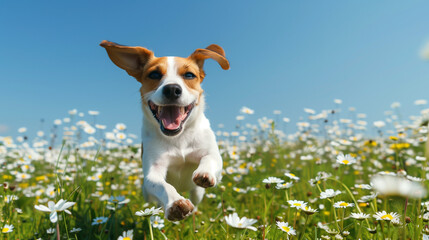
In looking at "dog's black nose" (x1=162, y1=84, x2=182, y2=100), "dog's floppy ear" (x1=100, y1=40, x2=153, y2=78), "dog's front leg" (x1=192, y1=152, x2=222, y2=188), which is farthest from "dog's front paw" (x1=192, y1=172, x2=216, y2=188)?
"dog's floppy ear" (x1=100, y1=40, x2=153, y2=78)

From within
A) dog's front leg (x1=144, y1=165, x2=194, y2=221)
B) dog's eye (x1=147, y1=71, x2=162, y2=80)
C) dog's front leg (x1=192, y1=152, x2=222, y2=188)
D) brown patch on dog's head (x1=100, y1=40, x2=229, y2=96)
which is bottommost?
dog's front leg (x1=144, y1=165, x2=194, y2=221)

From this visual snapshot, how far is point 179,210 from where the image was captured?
2213mm

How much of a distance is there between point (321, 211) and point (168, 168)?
1717 mm

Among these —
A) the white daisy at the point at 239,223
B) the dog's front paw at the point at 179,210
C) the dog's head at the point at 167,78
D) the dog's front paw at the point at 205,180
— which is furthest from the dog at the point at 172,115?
the white daisy at the point at 239,223

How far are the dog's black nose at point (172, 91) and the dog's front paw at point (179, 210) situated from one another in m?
1.03

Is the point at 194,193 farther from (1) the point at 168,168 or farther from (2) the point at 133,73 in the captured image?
(2) the point at 133,73

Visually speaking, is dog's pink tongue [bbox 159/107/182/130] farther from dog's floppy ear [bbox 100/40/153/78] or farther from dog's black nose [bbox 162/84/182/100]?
dog's floppy ear [bbox 100/40/153/78]

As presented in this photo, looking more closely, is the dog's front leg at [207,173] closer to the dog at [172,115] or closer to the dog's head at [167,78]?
the dog at [172,115]

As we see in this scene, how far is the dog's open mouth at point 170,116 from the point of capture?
3.08 metres

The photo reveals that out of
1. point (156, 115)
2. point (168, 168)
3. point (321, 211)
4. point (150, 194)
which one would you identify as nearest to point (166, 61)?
point (156, 115)

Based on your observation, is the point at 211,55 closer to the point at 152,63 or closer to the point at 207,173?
the point at 152,63

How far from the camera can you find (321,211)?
3.68 meters

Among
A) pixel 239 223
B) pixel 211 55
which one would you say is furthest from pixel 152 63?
pixel 239 223

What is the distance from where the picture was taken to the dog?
3.01m
